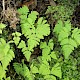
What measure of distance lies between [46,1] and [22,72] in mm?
930

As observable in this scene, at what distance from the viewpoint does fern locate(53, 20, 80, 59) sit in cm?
253

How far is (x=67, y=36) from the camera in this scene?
2586mm

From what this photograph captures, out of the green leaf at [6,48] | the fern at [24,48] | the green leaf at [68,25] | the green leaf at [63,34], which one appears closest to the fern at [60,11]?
the green leaf at [68,25]

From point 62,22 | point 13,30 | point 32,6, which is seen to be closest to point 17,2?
point 32,6

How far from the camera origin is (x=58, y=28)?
269 centimetres

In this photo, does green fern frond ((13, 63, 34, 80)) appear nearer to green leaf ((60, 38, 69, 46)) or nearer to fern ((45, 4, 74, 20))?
green leaf ((60, 38, 69, 46))

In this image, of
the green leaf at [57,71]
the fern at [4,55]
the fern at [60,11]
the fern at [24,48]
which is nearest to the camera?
the fern at [4,55]

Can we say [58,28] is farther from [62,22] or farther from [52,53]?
[52,53]

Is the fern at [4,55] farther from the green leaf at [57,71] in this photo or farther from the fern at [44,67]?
the green leaf at [57,71]

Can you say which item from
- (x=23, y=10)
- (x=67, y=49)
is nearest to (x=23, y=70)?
(x=67, y=49)

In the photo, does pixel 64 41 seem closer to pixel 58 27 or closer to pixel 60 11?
pixel 58 27

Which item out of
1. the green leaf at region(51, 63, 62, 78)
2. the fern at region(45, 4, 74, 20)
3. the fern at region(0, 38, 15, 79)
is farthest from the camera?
the fern at region(45, 4, 74, 20)

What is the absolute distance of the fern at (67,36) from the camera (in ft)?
8.30

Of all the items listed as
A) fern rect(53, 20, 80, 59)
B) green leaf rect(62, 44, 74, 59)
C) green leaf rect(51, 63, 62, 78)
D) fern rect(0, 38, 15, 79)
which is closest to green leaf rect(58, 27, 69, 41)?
fern rect(53, 20, 80, 59)
